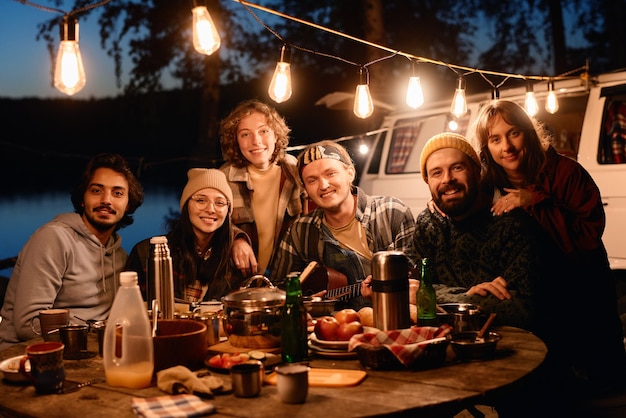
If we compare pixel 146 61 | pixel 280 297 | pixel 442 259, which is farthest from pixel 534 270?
pixel 146 61

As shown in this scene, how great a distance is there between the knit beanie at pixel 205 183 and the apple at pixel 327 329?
1.84 metres

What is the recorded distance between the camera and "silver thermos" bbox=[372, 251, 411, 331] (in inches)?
110

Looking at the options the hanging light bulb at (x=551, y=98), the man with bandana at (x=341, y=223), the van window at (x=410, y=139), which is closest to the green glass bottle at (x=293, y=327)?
the man with bandana at (x=341, y=223)

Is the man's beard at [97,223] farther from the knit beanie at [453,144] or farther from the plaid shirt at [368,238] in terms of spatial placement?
the knit beanie at [453,144]

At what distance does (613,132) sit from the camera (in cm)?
632

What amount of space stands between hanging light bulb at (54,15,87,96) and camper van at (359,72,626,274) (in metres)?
4.08

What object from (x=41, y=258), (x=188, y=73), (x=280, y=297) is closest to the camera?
(x=280, y=297)

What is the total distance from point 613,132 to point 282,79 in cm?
378

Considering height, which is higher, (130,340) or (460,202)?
(460,202)

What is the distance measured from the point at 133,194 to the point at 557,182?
2745 millimetres

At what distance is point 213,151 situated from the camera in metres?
12.9

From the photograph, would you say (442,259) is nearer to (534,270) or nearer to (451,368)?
(534,270)

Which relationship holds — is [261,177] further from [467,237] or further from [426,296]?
[426,296]

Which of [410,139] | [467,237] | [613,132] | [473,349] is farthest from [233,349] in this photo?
[410,139]
